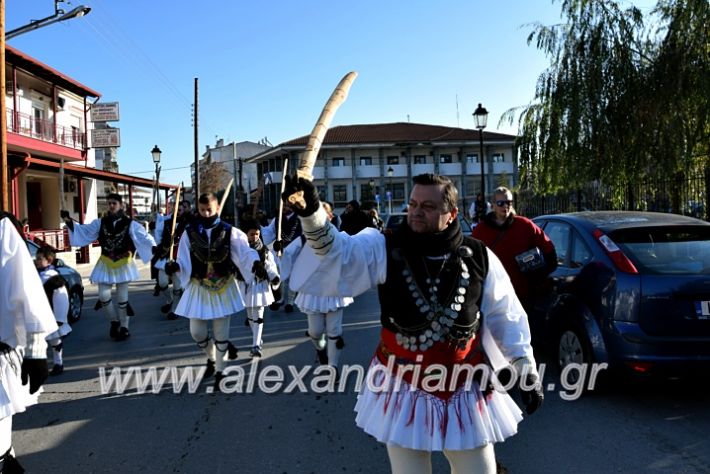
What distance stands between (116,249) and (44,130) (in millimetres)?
20027

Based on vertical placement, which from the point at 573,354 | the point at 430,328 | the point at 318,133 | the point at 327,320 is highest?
the point at 318,133

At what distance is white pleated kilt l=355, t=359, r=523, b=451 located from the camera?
2529 millimetres

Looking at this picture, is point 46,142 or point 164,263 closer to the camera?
point 164,263

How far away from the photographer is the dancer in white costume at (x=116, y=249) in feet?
28.0

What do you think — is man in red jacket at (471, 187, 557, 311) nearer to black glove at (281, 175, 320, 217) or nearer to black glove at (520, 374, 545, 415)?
black glove at (520, 374, 545, 415)

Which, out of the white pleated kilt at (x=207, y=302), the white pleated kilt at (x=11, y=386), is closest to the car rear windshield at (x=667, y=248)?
the white pleated kilt at (x=207, y=302)

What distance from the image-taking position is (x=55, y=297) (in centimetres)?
657

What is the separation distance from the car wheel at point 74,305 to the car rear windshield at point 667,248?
840 cm

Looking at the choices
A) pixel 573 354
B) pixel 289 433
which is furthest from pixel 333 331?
pixel 573 354

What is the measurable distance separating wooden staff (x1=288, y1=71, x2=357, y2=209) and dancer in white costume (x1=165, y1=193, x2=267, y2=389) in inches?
137

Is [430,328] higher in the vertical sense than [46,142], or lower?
lower

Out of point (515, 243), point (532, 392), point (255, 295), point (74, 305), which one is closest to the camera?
point (532, 392)

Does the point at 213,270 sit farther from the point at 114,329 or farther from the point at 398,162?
the point at 398,162

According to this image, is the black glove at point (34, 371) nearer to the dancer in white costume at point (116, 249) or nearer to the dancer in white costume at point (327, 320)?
the dancer in white costume at point (327, 320)
